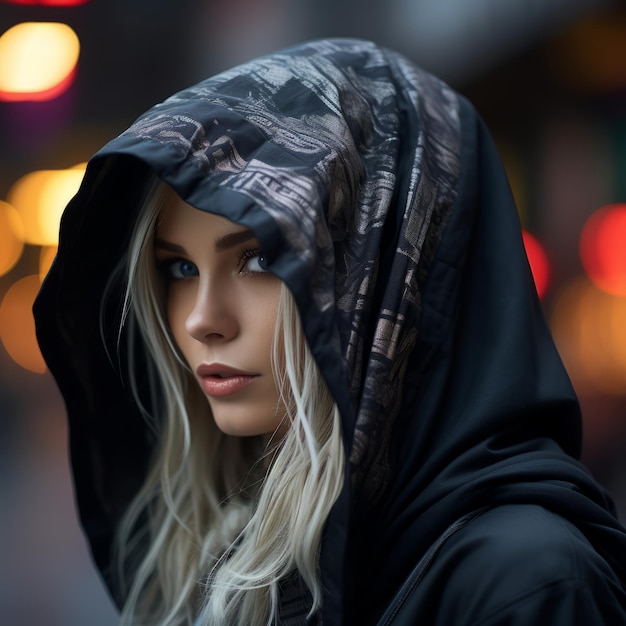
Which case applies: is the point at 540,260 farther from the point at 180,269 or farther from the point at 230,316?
the point at 230,316

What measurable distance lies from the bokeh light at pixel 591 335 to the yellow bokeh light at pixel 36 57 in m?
5.31

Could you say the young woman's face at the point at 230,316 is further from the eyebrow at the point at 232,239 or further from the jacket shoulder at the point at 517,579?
the jacket shoulder at the point at 517,579

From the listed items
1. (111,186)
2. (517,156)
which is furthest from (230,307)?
(517,156)

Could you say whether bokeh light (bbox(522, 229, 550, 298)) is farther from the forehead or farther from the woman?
the forehead

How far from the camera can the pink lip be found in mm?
1590

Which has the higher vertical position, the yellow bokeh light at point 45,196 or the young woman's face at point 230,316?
the young woman's face at point 230,316

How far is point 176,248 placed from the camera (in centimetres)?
165

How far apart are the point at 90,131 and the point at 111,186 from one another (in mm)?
5915

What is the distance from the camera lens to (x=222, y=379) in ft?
5.31

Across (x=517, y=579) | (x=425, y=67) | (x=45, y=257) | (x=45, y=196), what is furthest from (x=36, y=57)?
(x=517, y=579)

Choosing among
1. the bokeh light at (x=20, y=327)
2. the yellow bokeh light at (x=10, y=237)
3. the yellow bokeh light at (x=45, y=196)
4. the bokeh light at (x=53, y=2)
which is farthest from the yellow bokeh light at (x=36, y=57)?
the bokeh light at (x=20, y=327)

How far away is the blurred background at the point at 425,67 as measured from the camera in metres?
6.27

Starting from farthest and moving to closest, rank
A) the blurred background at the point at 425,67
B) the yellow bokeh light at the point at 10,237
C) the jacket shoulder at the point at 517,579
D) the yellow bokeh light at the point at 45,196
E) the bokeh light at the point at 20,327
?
1. the bokeh light at the point at 20,327
2. the yellow bokeh light at the point at 10,237
3. the yellow bokeh light at the point at 45,196
4. the blurred background at the point at 425,67
5. the jacket shoulder at the point at 517,579

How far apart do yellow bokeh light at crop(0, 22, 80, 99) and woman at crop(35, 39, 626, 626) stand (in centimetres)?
440
